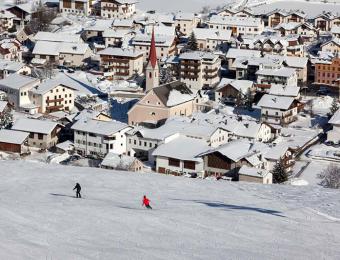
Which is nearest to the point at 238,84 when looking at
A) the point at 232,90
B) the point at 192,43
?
the point at 232,90

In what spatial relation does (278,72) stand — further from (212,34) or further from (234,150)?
(234,150)

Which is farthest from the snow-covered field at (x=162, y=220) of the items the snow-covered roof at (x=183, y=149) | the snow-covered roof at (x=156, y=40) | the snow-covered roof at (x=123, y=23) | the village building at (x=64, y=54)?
the snow-covered roof at (x=123, y=23)

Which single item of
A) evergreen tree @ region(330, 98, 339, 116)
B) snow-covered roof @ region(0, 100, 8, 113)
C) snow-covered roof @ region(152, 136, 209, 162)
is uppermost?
snow-covered roof @ region(0, 100, 8, 113)

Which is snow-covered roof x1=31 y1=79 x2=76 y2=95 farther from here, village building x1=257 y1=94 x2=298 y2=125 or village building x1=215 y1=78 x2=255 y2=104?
village building x1=257 y1=94 x2=298 y2=125

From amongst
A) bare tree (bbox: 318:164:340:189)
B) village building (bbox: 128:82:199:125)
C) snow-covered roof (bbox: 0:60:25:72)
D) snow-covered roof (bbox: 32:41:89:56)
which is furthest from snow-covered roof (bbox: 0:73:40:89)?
bare tree (bbox: 318:164:340:189)

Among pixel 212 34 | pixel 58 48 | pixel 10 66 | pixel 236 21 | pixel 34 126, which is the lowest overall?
pixel 34 126

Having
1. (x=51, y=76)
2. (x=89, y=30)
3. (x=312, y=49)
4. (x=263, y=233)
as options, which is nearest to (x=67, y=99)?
(x=51, y=76)
